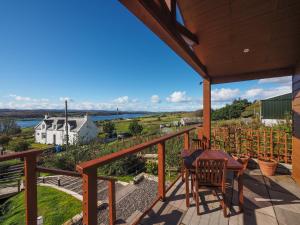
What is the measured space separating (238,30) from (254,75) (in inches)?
94.5

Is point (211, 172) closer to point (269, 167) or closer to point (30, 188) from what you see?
point (30, 188)

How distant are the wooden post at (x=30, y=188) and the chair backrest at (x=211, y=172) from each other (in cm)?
177

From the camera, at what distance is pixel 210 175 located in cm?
222

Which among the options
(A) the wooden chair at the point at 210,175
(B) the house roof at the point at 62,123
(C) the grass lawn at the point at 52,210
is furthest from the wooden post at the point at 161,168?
(B) the house roof at the point at 62,123

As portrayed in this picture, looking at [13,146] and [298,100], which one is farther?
[13,146]

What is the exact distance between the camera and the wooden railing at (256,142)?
14.2ft

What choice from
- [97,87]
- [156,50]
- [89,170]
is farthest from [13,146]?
[89,170]

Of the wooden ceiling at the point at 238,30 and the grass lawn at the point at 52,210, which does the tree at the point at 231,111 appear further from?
the grass lawn at the point at 52,210

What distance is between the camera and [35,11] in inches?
184

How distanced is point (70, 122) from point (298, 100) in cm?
2766

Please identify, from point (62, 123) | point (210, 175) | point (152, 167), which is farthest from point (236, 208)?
point (62, 123)

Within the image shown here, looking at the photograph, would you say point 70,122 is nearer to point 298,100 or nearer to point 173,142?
point 173,142

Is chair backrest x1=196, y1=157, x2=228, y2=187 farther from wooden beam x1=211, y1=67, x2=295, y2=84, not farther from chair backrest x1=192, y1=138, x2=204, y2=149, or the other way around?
wooden beam x1=211, y1=67, x2=295, y2=84

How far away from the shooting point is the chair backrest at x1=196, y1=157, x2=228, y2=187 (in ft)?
7.14
